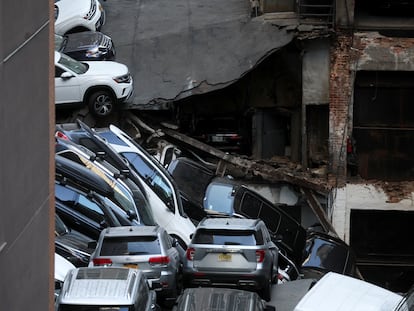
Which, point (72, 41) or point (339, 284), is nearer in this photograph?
point (339, 284)

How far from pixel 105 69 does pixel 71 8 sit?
4.95 m

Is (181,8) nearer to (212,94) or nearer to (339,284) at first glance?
(212,94)

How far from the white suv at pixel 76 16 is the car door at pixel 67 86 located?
4888mm

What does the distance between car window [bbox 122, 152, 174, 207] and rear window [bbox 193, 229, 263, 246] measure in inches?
125

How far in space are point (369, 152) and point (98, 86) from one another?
330 inches

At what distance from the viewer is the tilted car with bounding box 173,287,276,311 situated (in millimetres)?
11414

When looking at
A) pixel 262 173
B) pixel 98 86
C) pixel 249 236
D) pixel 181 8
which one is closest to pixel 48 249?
pixel 249 236

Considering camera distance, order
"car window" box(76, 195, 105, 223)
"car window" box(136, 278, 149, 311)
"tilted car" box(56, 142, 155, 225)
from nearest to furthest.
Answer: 1. "car window" box(136, 278, 149, 311)
2. "car window" box(76, 195, 105, 223)
3. "tilted car" box(56, 142, 155, 225)

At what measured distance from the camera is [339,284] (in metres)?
11.7

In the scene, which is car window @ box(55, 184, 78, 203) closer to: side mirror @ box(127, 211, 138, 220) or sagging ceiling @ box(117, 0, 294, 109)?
side mirror @ box(127, 211, 138, 220)

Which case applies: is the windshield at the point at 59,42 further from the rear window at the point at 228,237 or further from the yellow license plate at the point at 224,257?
the yellow license plate at the point at 224,257

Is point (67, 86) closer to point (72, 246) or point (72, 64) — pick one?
point (72, 64)

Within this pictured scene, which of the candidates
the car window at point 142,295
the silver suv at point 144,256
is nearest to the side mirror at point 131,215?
the silver suv at point 144,256

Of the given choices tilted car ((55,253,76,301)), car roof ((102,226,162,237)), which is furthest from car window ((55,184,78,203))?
tilted car ((55,253,76,301))
